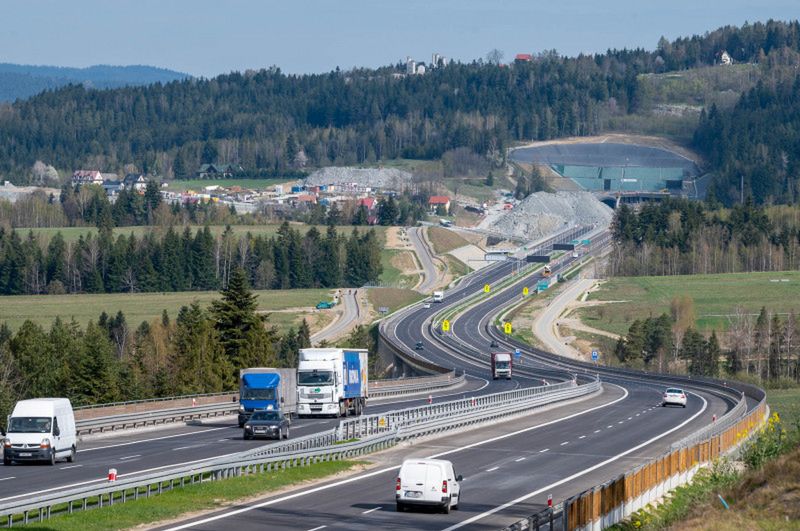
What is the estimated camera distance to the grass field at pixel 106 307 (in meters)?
173

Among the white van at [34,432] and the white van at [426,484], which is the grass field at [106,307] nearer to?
the white van at [34,432]

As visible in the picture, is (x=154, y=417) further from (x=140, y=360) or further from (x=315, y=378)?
(x=140, y=360)

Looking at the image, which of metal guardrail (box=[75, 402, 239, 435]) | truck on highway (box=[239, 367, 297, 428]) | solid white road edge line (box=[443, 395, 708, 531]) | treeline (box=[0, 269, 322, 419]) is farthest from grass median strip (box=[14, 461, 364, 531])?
treeline (box=[0, 269, 322, 419])

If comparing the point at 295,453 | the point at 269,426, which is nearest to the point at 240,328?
the point at 269,426

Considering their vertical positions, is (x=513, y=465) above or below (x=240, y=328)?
below

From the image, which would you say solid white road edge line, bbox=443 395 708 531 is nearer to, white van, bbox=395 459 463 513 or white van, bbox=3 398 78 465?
white van, bbox=395 459 463 513

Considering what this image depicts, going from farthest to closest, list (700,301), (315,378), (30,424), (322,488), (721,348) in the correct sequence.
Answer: (700,301) < (721,348) < (315,378) < (30,424) < (322,488)

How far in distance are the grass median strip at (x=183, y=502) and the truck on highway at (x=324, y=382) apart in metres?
21.7

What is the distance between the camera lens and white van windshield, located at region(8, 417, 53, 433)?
47531 mm

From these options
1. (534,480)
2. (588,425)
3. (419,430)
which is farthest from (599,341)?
(534,480)

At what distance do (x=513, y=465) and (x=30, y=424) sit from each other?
16471 mm

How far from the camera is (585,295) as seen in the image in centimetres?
19662

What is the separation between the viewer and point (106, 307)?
614 feet

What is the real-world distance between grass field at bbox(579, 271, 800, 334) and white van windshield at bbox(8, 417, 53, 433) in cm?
12512
